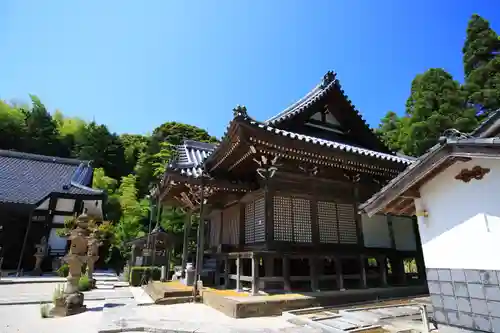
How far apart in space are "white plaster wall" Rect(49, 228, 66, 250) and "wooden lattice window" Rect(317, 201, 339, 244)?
71.9ft

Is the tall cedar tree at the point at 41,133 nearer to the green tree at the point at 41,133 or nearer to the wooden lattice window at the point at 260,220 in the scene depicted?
the green tree at the point at 41,133

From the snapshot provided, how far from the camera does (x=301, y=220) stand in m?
9.03

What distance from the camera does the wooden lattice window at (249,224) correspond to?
31.1 ft

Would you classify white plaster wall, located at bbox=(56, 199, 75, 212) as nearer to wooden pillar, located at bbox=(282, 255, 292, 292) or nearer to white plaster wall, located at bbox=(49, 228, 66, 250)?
white plaster wall, located at bbox=(49, 228, 66, 250)

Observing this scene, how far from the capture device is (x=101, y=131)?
4603 centimetres

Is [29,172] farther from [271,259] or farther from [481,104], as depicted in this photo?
[481,104]

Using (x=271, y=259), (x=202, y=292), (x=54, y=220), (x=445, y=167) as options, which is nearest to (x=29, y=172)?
(x=54, y=220)

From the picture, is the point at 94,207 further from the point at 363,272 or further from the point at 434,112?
the point at 434,112

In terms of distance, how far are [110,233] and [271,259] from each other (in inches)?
821

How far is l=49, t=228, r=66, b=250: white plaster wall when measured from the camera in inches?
866

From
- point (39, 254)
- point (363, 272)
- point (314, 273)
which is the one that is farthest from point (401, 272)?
point (39, 254)

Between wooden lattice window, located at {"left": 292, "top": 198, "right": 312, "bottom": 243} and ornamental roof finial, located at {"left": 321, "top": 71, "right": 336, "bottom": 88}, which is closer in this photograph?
wooden lattice window, located at {"left": 292, "top": 198, "right": 312, "bottom": 243}

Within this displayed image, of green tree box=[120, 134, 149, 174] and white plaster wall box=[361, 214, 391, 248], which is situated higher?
green tree box=[120, 134, 149, 174]

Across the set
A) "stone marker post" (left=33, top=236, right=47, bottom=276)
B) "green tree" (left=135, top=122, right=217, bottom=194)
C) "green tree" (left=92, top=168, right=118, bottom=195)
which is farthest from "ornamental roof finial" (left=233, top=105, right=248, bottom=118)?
"green tree" (left=92, top=168, right=118, bottom=195)
